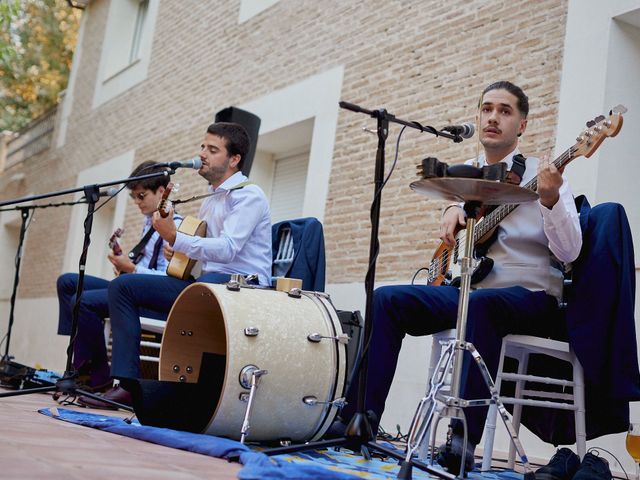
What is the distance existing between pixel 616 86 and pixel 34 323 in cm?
1024

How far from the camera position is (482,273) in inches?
136

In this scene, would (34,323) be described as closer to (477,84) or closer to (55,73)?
(55,73)

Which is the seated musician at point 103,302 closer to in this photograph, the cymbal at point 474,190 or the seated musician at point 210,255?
the seated musician at point 210,255

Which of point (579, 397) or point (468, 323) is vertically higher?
point (468, 323)

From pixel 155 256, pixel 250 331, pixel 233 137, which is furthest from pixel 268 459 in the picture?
pixel 155 256

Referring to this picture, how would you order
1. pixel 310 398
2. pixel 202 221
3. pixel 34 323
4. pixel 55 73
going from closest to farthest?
pixel 310 398, pixel 202 221, pixel 34 323, pixel 55 73

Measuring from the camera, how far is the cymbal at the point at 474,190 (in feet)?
8.49

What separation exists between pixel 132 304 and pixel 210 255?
515 millimetres

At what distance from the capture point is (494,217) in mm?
3426

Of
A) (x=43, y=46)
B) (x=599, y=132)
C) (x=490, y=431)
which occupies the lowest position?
(x=490, y=431)

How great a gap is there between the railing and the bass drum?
1213 cm

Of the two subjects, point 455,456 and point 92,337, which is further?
point 92,337

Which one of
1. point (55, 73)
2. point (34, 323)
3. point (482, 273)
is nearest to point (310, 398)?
point (482, 273)

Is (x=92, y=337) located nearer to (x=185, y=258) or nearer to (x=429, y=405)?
(x=185, y=258)
